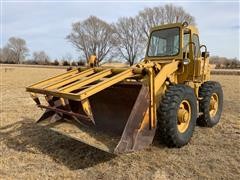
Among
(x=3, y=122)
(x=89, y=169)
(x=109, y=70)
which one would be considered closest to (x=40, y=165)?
(x=89, y=169)

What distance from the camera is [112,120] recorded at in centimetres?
589

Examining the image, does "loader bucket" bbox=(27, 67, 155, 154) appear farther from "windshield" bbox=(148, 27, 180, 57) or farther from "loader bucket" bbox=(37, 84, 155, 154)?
"windshield" bbox=(148, 27, 180, 57)

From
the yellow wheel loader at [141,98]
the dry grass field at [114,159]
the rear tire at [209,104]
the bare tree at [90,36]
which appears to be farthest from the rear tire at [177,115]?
the bare tree at [90,36]

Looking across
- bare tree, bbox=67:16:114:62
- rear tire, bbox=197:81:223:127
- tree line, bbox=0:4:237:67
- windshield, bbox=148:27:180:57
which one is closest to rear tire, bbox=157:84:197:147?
rear tire, bbox=197:81:223:127

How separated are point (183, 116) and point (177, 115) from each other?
14 centimetres

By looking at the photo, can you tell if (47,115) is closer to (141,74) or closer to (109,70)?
(109,70)

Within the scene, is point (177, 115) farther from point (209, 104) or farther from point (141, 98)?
point (209, 104)

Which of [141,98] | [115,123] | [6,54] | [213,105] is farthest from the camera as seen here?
[6,54]

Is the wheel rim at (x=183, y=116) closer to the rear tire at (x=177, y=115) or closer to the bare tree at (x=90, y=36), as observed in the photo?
the rear tire at (x=177, y=115)

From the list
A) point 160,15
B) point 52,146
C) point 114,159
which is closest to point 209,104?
point 114,159

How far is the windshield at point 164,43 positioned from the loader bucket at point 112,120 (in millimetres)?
1401

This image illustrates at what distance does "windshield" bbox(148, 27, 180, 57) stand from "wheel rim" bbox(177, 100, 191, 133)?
1223mm

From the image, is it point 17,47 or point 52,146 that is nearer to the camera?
point 52,146

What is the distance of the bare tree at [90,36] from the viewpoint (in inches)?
2149
